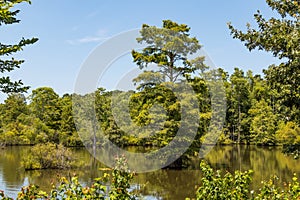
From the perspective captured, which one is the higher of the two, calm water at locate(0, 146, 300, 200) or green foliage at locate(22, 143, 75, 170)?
green foliage at locate(22, 143, 75, 170)

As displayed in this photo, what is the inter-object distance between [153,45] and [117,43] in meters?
3.85

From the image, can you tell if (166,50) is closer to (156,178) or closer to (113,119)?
(156,178)

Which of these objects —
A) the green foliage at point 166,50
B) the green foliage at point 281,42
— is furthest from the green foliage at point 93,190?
the green foliage at point 166,50

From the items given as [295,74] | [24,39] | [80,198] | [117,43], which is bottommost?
[80,198]

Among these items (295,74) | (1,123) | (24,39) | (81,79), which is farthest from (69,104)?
(295,74)

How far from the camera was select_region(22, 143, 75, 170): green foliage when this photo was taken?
20.5 m

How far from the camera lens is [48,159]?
815 inches

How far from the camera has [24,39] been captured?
8.70 m

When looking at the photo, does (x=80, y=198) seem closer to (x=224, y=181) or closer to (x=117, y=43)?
(x=224, y=181)

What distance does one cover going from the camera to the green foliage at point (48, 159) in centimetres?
2053

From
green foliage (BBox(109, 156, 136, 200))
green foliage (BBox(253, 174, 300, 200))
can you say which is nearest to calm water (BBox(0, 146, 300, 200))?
green foliage (BBox(253, 174, 300, 200))

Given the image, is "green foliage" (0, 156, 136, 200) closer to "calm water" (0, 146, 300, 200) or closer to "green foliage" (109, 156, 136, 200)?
"green foliage" (109, 156, 136, 200)

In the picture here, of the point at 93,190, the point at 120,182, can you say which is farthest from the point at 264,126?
the point at 93,190

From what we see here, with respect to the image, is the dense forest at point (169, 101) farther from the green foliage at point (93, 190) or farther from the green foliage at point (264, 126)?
the green foliage at point (93, 190)
